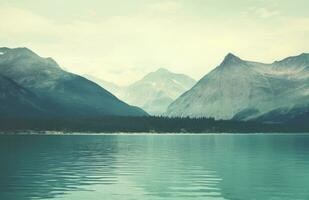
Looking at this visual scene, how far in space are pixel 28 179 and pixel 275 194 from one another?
35851 mm

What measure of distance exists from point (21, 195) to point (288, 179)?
134 feet

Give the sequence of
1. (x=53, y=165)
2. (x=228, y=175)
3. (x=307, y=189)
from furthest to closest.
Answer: (x=53, y=165)
(x=228, y=175)
(x=307, y=189)

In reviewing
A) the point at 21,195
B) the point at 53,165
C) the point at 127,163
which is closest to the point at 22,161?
the point at 53,165

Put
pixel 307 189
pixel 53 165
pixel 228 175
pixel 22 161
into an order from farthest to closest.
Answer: pixel 22 161
pixel 53 165
pixel 228 175
pixel 307 189

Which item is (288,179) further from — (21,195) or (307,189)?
(21,195)

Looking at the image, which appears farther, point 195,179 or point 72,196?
point 195,179

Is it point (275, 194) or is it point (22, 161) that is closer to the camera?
point (275, 194)

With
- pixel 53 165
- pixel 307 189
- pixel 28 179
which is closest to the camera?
pixel 307 189

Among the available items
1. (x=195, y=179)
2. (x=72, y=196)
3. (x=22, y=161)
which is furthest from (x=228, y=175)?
(x=22, y=161)

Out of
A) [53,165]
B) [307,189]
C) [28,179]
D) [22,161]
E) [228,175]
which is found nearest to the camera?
[307,189]

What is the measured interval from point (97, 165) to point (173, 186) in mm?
40098

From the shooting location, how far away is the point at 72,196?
6469 cm

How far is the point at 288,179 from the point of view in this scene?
3381 inches

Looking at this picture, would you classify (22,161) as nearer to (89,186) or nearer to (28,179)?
(28,179)
